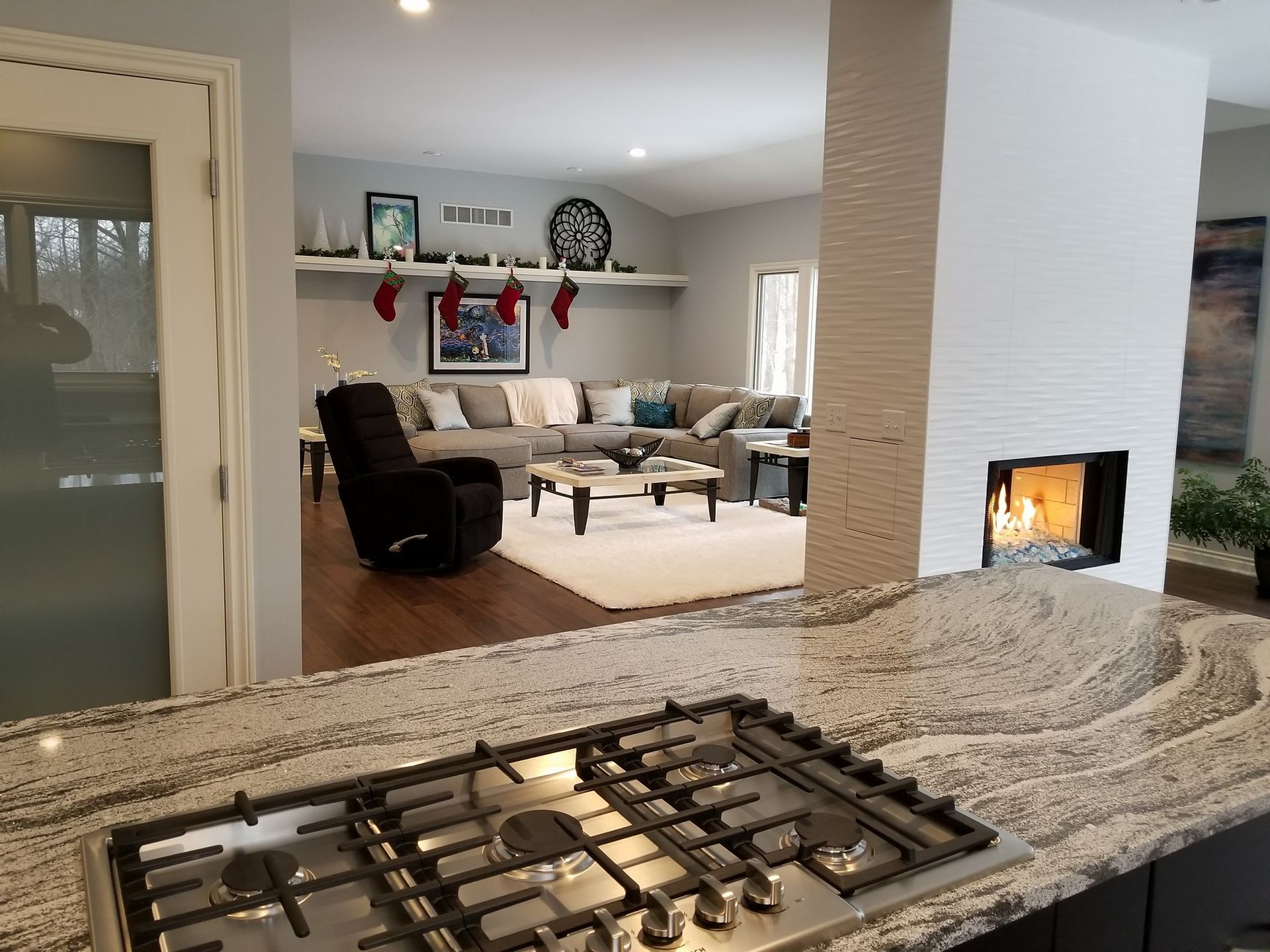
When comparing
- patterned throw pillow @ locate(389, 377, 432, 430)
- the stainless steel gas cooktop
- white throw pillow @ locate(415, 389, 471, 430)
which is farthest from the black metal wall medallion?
the stainless steel gas cooktop

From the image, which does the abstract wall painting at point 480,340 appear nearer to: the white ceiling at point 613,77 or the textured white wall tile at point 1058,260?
the white ceiling at point 613,77

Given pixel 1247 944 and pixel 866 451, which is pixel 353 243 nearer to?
pixel 866 451

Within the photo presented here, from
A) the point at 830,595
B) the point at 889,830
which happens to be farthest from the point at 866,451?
the point at 889,830

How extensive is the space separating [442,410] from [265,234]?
5435 mm

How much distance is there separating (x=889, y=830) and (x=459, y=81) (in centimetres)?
563

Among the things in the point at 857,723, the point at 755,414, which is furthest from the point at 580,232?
the point at 857,723

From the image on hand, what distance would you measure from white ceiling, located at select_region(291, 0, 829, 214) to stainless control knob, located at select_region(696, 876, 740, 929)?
165 inches

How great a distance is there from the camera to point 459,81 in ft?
18.9

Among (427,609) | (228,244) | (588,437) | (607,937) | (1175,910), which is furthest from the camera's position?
(588,437)

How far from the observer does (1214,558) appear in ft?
19.6

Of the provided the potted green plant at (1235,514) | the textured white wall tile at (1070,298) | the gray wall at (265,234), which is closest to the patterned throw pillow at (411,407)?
the gray wall at (265,234)

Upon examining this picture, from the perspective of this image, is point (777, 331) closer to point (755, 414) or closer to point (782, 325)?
point (782, 325)

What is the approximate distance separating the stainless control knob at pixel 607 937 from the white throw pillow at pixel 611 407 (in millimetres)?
8465

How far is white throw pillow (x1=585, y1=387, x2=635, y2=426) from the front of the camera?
9.27 metres
